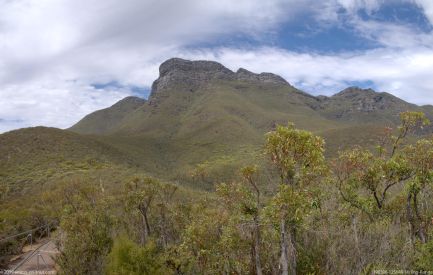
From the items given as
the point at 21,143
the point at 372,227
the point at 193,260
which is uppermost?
the point at 21,143

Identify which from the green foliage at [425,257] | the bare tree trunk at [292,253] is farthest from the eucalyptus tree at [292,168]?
the green foliage at [425,257]

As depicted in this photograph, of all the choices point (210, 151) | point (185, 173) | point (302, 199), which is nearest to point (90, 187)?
point (302, 199)

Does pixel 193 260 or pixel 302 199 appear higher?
pixel 302 199

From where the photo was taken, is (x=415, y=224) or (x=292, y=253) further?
(x=415, y=224)

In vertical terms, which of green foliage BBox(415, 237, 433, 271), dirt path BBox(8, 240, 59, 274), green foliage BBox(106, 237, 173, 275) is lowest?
dirt path BBox(8, 240, 59, 274)

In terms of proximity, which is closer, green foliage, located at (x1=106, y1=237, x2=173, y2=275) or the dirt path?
green foliage, located at (x1=106, y1=237, x2=173, y2=275)

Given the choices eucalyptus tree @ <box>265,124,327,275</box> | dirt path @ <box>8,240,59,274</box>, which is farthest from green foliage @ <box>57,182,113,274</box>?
eucalyptus tree @ <box>265,124,327,275</box>

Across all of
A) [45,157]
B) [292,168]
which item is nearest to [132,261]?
[292,168]

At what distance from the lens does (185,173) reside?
11719cm

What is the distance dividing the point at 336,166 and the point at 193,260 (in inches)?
366

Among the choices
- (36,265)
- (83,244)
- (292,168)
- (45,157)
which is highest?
(45,157)

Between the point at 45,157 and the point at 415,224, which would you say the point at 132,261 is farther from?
the point at 45,157

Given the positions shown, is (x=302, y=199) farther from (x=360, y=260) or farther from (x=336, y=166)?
(x=336, y=166)

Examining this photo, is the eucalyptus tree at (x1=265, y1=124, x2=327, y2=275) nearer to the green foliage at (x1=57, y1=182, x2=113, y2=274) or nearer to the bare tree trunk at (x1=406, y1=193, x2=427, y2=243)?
the bare tree trunk at (x1=406, y1=193, x2=427, y2=243)
